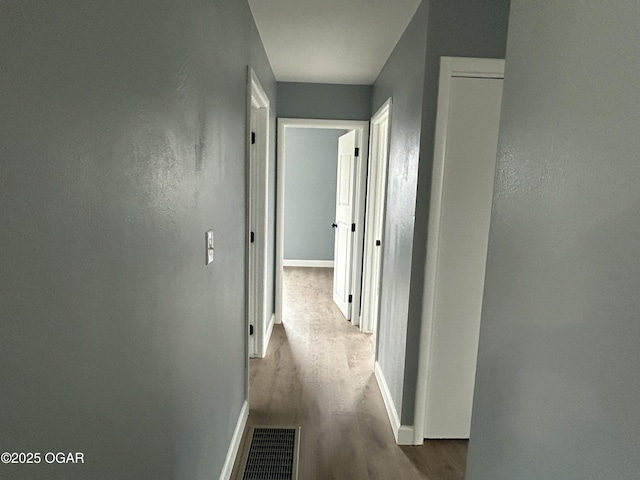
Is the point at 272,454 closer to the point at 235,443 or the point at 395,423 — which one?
the point at 235,443

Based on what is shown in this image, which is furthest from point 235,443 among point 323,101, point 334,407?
point 323,101

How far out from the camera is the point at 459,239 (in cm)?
224

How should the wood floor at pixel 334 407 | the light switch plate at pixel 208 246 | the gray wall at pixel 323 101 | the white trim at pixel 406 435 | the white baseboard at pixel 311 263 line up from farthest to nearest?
the white baseboard at pixel 311 263 → the gray wall at pixel 323 101 → the white trim at pixel 406 435 → the wood floor at pixel 334 407 → the light switch plate at pixel 208 246

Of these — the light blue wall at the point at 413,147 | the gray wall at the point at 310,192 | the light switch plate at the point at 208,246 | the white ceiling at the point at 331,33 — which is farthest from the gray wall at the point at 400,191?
the gray wall at the point at 310,192

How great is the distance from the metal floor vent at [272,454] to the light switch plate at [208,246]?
1.21 m

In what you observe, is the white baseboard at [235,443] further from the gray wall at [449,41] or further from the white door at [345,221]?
the white door at [345,221]

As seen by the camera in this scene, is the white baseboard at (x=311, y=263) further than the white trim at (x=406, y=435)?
Yes

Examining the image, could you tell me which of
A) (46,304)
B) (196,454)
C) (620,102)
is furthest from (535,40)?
(196,454)

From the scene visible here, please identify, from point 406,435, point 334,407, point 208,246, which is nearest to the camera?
point 208,246

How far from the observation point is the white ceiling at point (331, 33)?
2252 mm

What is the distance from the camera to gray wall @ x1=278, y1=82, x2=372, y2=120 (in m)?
3.98

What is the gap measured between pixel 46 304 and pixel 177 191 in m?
0.65

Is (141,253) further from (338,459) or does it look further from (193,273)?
(338,459)

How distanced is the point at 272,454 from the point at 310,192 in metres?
5.02
